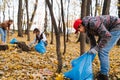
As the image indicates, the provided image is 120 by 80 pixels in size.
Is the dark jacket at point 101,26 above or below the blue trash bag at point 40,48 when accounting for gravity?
above

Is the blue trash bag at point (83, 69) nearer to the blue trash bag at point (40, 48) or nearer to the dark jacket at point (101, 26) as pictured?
the dark jacket at point (101, 26)

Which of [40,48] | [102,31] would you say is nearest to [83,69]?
[102,31]

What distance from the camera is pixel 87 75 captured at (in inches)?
203

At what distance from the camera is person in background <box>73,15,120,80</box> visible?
493 cm

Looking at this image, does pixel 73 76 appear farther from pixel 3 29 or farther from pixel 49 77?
pixel 3 29

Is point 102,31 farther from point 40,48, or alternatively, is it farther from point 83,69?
point 40,48

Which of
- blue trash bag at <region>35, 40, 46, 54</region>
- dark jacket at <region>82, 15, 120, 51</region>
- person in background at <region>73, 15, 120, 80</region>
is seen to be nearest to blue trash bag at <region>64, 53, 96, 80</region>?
person in background at <region>73, 15, 120, 80</region>

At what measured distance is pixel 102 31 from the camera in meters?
4.90

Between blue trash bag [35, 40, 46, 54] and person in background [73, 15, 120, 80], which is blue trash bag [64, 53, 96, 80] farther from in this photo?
blue trash bag [35, 40, 46, 54]

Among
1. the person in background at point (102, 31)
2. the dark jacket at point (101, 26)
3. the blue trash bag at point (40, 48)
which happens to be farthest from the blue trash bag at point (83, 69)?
the blue trash bag at point (40, 48)

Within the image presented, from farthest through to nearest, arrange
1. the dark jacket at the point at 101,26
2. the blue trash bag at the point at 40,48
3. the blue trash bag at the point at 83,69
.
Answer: the blue trash bag at the point at 40,48
the blue trash bag at the point at 83,69
the dark jacket at the point at 101,26

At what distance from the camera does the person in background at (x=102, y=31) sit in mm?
4926

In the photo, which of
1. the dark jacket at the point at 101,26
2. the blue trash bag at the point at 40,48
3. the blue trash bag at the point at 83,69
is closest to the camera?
the dark jacket at the point at 101,26

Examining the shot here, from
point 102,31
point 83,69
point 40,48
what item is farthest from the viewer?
point 40,48
